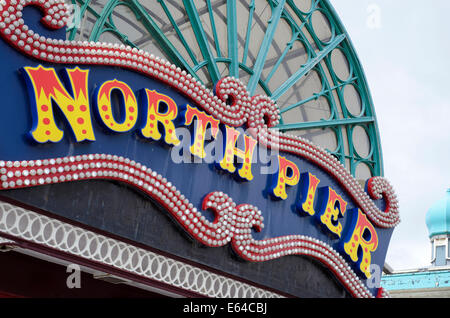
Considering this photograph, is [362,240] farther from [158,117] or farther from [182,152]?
[158,117]

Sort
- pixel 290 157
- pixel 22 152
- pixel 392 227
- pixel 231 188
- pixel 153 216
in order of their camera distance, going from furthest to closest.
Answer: pixel 392 227 → pixel 290 157 → pixel 231 188 → pixel 153 216 → pixel 22 152

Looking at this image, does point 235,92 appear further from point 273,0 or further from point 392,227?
point 392,227

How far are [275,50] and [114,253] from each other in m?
5.43

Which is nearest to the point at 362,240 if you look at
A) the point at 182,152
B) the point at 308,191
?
the point at 308,191

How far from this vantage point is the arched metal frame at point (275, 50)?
368 inches

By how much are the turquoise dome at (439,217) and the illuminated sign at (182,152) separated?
56.1ft

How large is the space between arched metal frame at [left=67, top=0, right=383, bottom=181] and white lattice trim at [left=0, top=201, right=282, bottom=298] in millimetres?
2544

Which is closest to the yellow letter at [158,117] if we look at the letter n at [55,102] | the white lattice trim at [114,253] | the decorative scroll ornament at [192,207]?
the decorative scroll ornament at [192,207]

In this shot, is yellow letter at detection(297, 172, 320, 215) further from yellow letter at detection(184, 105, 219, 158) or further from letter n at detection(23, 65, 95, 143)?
letter n at detection(23, 65, 95, 143)

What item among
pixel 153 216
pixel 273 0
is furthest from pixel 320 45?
pixel 153 216

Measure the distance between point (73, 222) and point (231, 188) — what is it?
8.25ft

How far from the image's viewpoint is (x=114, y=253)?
7691 millimetres

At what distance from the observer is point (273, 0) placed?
11789mm

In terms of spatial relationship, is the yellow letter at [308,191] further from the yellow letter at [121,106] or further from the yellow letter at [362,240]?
the yellow letter at [121,106]
